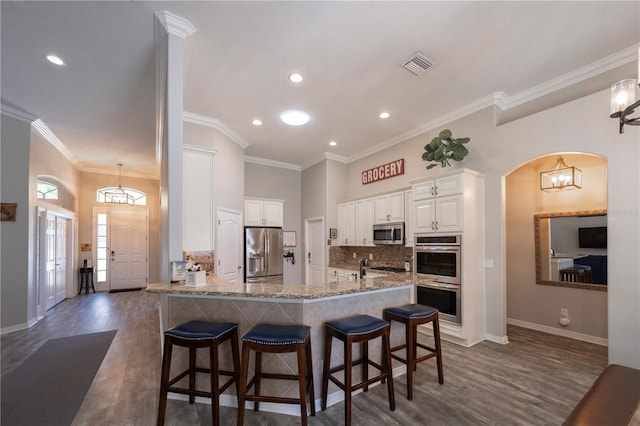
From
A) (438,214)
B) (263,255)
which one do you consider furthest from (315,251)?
(438,214)

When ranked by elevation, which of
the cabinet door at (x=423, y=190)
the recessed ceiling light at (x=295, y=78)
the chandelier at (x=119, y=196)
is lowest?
the cabinet door at (x=423, y=190)

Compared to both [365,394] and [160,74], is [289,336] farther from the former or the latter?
[160,74]

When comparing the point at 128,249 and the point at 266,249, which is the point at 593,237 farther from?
the point at 128,249

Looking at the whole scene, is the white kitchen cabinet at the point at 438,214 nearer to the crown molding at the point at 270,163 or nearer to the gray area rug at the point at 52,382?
the crown molding at the point at 270,163

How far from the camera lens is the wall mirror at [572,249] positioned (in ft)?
12.3

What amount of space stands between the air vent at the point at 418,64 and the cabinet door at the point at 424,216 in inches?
69.0

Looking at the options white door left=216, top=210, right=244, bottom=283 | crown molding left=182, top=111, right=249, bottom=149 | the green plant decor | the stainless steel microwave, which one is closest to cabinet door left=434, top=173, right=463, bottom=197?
the green plant decor

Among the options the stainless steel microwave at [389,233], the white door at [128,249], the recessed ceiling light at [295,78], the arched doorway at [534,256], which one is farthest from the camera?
the white door at [128,249]

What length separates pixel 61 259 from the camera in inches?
245

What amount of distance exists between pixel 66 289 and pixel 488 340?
8638 millimetres

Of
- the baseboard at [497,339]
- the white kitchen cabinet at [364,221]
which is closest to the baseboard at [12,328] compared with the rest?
the white kitchen cabinet at [364,221]

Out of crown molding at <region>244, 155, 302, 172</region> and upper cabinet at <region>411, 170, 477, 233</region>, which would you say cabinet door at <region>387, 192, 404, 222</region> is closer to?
upper cabinet at <region>411, 170, 477, 233</region>

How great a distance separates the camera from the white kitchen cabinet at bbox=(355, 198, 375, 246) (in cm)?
550

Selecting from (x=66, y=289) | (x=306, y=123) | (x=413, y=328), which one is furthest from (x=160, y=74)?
(x=66, y=289)
